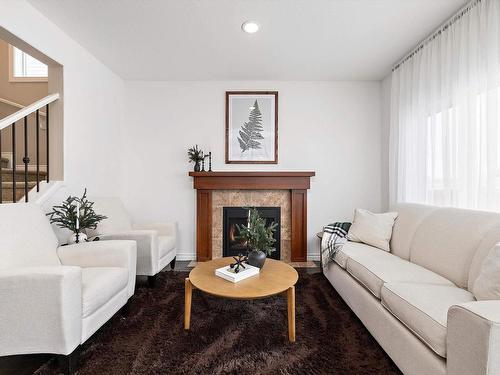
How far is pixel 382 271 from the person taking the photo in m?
1.97

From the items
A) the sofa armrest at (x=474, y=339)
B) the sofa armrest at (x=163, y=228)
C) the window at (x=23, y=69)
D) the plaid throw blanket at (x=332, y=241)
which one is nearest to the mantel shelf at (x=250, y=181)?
the sofa armrest at (x=163, y=228)

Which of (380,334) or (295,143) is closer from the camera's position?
(380,334)

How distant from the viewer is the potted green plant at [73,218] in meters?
2.45

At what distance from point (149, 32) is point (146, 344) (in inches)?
107

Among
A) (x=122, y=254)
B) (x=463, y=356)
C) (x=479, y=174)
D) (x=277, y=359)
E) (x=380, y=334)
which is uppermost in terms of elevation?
(x=479, y=174)

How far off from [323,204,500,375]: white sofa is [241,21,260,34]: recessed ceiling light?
2.28 metres

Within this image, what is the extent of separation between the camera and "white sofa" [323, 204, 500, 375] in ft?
3.48

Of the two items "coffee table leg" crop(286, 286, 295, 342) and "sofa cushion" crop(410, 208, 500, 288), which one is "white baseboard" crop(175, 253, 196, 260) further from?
"sofa cushion" crop(410, 208, 500, 288)

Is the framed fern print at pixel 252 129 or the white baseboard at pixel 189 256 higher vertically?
the framed fern print at pixel 252 129

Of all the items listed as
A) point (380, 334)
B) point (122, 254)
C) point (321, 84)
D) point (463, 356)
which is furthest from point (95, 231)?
point (321, 84)

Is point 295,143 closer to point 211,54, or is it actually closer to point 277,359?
point 211,54

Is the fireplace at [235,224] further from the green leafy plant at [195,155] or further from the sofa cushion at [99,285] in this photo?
the sofa cushion at [99,285]

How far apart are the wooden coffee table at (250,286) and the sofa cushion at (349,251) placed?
641 millimetres

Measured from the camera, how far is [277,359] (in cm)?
165
